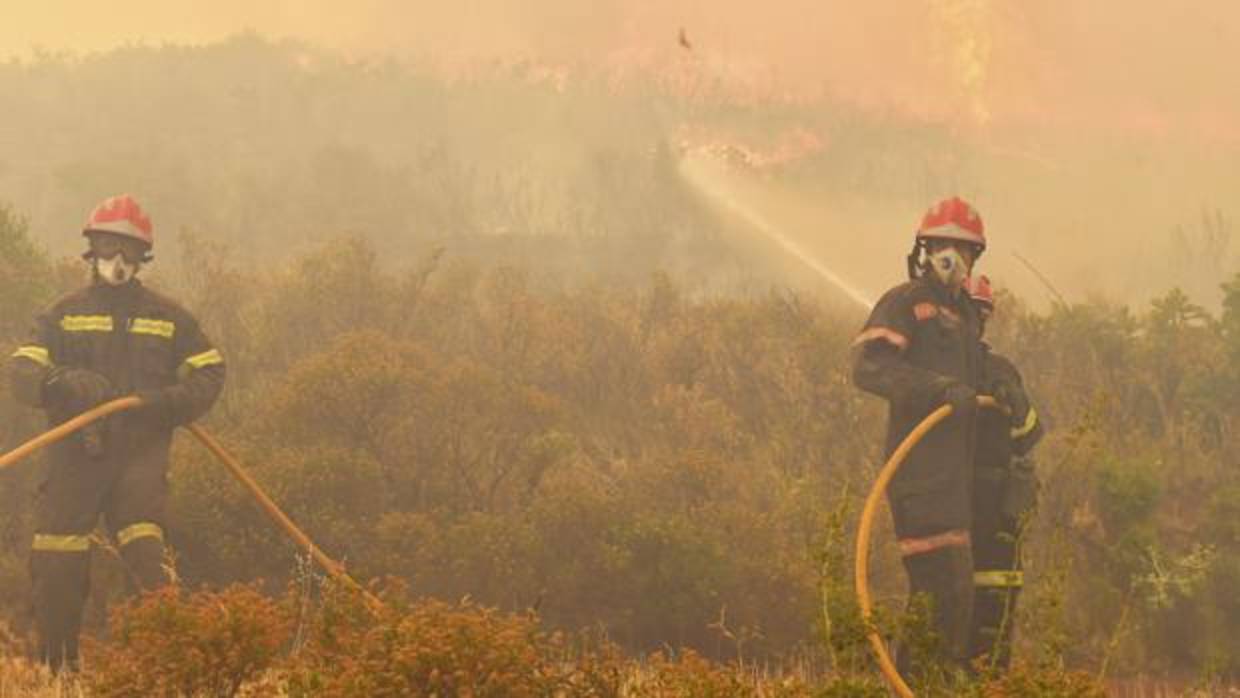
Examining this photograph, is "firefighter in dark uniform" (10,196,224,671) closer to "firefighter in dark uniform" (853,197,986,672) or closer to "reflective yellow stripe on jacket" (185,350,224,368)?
"reflective yellow stripe on jacket" (185,350,224,368)

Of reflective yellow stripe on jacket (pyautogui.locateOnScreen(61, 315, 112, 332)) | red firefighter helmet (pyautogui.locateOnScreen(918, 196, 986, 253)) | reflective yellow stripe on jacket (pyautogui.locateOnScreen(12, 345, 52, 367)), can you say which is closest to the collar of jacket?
reflective yellow stripe on jacket (pyautogui.locateOnScreen(61, 315, 112, 332))

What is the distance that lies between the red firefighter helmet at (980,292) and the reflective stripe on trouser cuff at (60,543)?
5130mm

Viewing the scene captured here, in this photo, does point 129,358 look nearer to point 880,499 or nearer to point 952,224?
point 880,499

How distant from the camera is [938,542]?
7.05 m

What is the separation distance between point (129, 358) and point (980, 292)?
16.2 ft

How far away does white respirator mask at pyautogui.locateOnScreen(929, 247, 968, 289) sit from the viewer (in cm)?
741

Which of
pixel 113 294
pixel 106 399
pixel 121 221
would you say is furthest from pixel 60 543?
pixel 121 221

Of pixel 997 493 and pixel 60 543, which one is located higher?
pixel 997 493

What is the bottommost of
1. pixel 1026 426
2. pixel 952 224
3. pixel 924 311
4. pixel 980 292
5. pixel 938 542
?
pixel 938 542

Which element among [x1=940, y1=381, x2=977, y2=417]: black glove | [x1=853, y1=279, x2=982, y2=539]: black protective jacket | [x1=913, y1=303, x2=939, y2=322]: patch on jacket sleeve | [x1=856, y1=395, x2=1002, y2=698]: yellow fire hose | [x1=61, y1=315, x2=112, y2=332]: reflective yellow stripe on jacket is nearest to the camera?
[x1=856, y1=395, x2=1002, y2=698]: yellow fire hose

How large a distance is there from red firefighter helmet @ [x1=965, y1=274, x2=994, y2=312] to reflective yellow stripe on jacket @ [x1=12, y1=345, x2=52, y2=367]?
5222mm

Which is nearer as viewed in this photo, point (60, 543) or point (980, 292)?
point (60, 543)

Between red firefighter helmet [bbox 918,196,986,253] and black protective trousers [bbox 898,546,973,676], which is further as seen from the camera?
red firefighter helmet [bbox 918,196,986,253]

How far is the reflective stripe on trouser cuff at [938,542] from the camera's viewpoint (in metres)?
7.04
